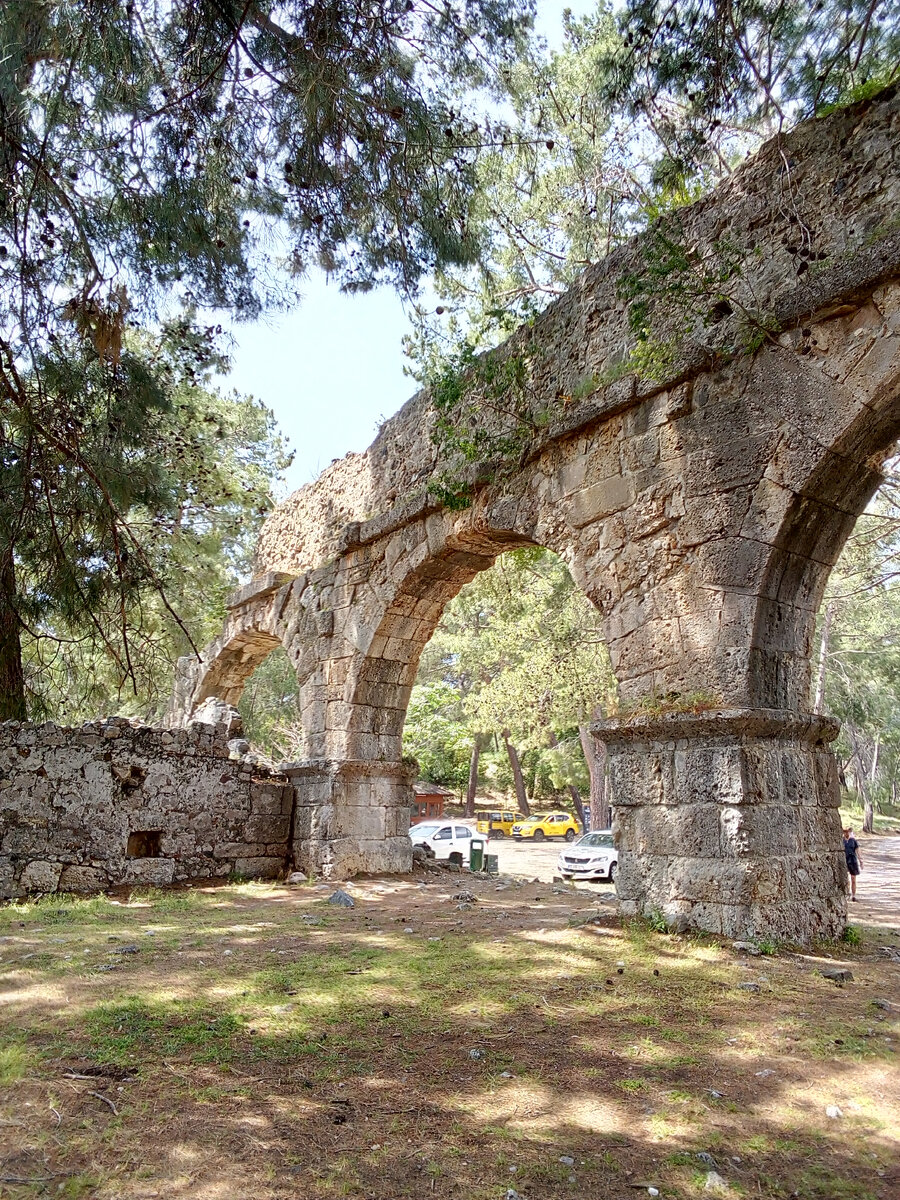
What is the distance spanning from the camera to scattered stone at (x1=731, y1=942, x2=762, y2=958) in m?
4.20

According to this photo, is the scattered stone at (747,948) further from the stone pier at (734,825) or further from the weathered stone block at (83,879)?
the weathered stone block at (83,879)

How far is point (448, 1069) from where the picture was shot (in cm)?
280

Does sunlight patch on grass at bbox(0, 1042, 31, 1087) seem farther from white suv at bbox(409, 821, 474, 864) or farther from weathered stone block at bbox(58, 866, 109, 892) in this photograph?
white suv at bbox(409, 821, 474, 864)

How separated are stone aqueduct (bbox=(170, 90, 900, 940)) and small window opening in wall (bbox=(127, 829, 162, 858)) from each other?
4340 millimetres

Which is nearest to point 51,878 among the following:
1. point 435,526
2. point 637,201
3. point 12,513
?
point 12,513

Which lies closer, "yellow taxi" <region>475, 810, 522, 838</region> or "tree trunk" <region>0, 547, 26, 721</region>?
"tree trunk" <region>0, 547, 26, 721</region>

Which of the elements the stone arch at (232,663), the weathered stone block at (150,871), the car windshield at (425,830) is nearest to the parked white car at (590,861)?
the car windshield at (425,830)

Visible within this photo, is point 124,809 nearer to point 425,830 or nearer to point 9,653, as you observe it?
point 9,653

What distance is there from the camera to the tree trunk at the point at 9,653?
5309mm

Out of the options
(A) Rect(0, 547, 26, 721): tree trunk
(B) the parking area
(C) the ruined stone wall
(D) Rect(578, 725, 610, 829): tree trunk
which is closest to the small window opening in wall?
(C) the ruined stone wall

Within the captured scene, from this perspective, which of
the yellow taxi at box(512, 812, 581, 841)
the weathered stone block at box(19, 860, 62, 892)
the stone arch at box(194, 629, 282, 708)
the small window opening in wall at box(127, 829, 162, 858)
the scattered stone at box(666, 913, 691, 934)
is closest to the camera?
the scattered stone at box(666, 913, 691, 934)

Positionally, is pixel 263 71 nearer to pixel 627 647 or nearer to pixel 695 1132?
pixel 627 647

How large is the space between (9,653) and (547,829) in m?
19.6

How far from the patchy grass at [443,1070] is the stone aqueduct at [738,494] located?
1.88 feet
